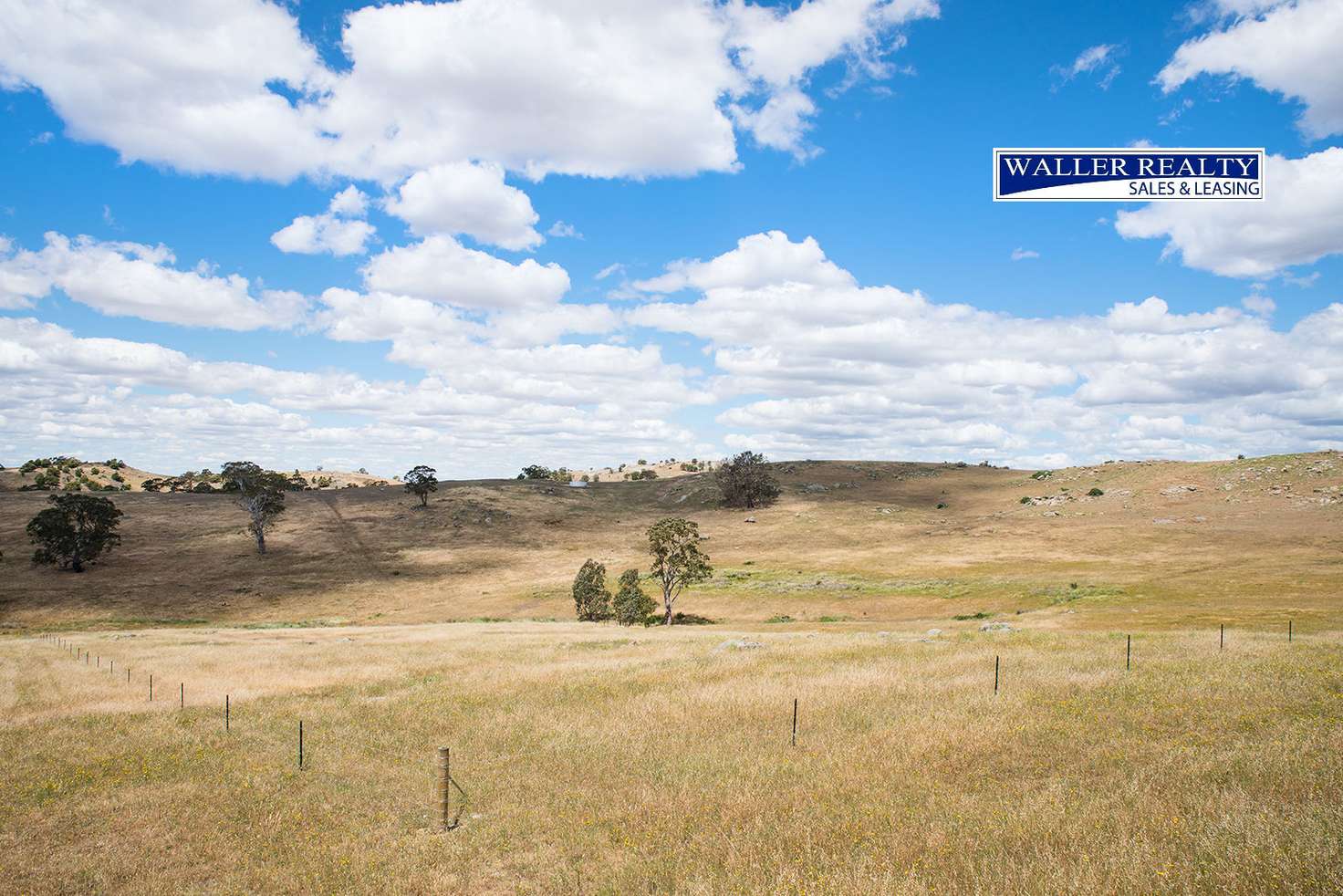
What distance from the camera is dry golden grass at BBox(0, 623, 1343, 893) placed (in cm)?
1008

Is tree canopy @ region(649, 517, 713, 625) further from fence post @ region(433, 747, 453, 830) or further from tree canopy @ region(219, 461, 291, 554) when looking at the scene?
tree canopy @ region(219, 461, 291, 554)

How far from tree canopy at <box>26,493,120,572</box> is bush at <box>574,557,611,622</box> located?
6381 centimetres

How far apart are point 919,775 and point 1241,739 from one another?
21.1ft

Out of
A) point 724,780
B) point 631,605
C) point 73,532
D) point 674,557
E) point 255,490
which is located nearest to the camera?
point 724,780

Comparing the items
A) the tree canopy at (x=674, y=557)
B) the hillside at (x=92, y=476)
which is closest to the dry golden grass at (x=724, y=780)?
the tree canopy at (x=674, y=557)

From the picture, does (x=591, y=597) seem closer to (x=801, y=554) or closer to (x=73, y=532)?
(x=801, y=554)

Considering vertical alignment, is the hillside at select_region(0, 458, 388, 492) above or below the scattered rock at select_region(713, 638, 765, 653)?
above

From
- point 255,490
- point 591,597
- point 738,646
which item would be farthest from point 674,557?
point 255,490

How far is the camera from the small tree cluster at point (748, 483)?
13388 cm

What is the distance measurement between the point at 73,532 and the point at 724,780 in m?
100

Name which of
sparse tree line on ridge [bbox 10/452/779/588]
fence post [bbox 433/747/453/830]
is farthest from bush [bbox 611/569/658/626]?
fence post [bbox 433/747/453/830]

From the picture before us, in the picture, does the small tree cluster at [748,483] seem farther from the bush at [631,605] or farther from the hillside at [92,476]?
the hillside at [92,476]

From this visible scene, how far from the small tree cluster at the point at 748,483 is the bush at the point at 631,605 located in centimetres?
7216

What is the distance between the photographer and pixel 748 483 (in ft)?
439
